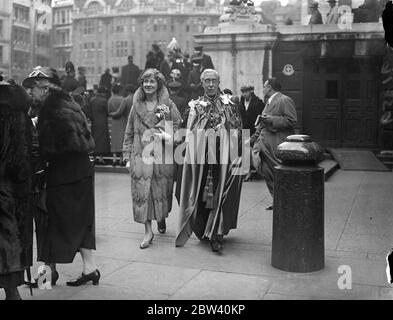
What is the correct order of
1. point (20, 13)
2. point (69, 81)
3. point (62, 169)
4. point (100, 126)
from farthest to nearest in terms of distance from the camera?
point (20, 13)
point (69, 81)
point (100, 126)
point (62, 169)

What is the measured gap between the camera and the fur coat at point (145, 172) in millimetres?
6672

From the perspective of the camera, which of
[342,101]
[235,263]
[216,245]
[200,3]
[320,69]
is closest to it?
[235,263]

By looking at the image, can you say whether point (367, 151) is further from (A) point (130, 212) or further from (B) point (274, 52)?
(A) point (130, 212)

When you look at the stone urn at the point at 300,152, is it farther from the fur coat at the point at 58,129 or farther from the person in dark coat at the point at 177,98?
the person in dark coat at the point at 177,98

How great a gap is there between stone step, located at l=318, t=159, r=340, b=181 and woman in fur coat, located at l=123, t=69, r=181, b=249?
17.8ft

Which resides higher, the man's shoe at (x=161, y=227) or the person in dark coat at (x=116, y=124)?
the person in dark coat at (x=116, y=124)

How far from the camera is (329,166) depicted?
12.4 m

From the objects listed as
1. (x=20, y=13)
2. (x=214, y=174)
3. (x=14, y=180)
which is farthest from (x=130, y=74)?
(x=14, y=180)

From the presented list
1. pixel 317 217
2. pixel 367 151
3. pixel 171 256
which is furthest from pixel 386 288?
pixel 367 151

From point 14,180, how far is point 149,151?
2.39 m

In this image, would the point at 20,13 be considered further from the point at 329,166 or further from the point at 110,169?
the point at 329,166

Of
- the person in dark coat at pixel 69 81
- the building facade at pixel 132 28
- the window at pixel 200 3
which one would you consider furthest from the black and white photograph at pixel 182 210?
the building facade at pixel 132 28

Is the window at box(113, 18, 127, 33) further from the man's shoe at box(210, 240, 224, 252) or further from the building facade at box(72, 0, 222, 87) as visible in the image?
the man's shoe at box(210, 240, 224, 252)

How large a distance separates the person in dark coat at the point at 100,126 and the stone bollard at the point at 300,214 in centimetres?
814
